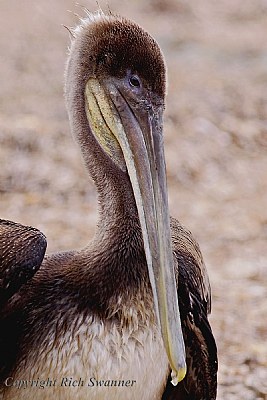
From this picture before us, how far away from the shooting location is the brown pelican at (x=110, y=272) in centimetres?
321

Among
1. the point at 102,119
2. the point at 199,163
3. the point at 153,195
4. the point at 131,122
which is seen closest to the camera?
the point at 153,195

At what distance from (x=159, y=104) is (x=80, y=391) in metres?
1.11

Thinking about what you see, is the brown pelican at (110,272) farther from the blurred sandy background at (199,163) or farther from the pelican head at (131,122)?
the blurred sandy background at (199,163)

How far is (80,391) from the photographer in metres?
3.28

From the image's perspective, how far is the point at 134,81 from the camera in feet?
10.7

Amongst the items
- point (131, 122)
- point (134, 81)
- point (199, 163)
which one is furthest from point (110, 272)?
point (199, 163)

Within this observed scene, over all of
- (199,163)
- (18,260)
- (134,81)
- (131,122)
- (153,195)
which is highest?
(199,163)

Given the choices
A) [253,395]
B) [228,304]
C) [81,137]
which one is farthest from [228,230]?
[81,137]

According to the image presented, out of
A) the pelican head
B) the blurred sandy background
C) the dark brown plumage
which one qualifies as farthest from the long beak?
the blurred sandy background

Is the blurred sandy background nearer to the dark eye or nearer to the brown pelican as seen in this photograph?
the brown pelican

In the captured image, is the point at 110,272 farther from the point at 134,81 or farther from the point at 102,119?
the point at 134,81

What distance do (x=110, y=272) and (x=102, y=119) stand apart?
0.60 m

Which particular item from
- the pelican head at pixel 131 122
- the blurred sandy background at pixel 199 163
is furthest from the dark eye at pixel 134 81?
the blurred sandy background at pixel 199 163

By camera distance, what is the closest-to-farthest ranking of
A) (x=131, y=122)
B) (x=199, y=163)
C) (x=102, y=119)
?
(x=131, y=122)
(x=102, y=119)
(x=199, y=163)
